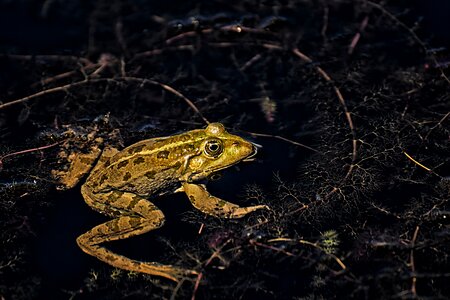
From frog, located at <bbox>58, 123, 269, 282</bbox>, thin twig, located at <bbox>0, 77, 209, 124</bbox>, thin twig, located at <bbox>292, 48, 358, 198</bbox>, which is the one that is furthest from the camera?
thin twig, located at <bbox>0, 77, 209, 124</bbox>

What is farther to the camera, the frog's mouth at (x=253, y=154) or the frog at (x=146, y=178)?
the frog's mouth at (x=253, y=154)

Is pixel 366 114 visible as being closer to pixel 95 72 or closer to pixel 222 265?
pixel 222 265

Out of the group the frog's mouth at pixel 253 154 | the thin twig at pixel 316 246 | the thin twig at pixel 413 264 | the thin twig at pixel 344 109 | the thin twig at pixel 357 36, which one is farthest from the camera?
the thin twig at pixel 357 36

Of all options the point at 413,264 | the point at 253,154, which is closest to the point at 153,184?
the point at 253,154

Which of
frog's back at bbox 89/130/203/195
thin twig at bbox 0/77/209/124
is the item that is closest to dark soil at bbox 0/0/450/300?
thin twig at bbox 0/77/209/124

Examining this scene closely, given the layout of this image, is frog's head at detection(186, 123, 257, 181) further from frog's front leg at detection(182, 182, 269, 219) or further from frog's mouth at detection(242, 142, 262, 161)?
frog's front leg at detection(182, 182, 269, 219)

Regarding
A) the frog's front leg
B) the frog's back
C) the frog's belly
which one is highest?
the frog's back

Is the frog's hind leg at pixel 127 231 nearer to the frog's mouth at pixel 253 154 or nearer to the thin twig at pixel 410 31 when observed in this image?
the frog's mouth at pixel 253 154

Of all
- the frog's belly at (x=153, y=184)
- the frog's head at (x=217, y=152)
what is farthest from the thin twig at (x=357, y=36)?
the frog's belly at (x=153, y=184)
